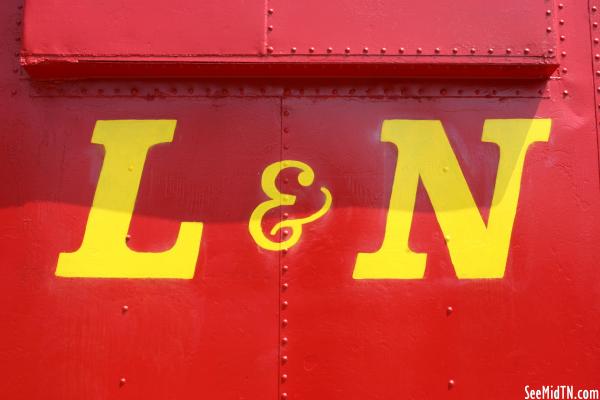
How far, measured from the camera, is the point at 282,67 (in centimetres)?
209

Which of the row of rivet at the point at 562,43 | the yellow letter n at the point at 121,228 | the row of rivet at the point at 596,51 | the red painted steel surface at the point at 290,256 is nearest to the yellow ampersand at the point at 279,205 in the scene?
the red painted steel surface at the point at 290,256

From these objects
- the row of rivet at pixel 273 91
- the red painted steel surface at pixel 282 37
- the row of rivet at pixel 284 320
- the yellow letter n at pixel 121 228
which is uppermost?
the red painted steel surface at pixel 282 37

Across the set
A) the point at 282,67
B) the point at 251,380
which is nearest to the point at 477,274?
the point at 251,380

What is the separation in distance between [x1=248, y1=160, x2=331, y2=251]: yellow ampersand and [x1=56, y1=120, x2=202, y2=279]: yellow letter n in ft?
0.75

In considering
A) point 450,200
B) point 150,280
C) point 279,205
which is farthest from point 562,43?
point 150,280

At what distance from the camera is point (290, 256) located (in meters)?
2.11

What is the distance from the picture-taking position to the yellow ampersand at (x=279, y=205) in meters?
→ 2.12

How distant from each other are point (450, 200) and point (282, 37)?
905 mm

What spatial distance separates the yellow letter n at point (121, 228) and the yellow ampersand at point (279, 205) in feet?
0.75

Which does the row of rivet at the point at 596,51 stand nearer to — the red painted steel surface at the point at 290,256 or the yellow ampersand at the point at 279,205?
the red painted steel surface at the point at 290,256

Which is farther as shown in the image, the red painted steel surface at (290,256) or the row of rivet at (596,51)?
the row of rivet at (596,51)

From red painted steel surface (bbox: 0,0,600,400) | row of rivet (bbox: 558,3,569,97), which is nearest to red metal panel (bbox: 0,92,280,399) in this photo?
red painted steel surface (bbox: 0,0,600,400)

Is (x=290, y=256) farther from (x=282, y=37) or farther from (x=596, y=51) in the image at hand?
(x=596, y=51)

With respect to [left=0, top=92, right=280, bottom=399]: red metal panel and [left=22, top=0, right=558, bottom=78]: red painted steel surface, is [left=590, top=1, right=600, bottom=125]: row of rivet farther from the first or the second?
[left=0, top=92, right=280, bottom=399]: red metal panel
